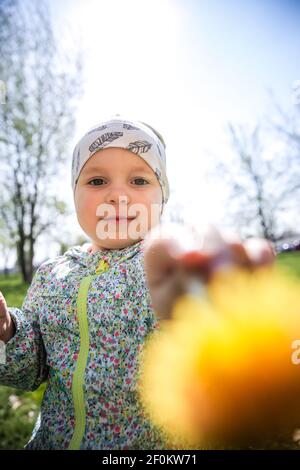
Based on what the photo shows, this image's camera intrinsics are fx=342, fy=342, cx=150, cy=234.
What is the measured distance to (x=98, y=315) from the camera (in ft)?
3.87

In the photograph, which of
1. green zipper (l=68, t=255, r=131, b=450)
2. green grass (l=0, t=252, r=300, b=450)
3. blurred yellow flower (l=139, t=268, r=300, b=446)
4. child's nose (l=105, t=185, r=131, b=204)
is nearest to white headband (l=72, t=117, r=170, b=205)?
child's nose (l=105, t=185, r=131, b=204)

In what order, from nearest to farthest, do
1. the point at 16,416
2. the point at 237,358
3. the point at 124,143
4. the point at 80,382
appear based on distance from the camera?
the point at 237,358, the point at 80,382, the point at 124,143, the point at 16,416

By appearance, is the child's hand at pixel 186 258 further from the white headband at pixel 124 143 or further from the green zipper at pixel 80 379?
the white headband at pixel 124 143

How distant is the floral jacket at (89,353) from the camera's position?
1.13m

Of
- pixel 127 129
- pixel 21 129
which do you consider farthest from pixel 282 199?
pixel 127 129

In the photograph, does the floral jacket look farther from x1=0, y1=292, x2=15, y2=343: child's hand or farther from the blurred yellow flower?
the blurred yellow flower

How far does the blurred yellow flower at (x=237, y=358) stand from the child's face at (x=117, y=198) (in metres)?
0.48

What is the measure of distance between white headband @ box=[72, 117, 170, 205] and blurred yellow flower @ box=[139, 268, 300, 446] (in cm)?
75

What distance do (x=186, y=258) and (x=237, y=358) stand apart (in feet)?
0.95

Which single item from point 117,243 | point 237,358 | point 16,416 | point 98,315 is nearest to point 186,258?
point 237,358

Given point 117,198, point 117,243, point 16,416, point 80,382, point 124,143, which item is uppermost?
point 124,143

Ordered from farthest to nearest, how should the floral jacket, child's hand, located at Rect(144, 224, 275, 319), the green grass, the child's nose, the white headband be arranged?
1. the green grass
2. the white headband
3. the child's nose
4. the floral jacket
5. child's hand, located at Rect(144, 224, 275, 319)

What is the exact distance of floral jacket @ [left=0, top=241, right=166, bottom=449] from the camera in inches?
44.7

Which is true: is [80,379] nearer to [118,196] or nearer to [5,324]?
[5,324]
